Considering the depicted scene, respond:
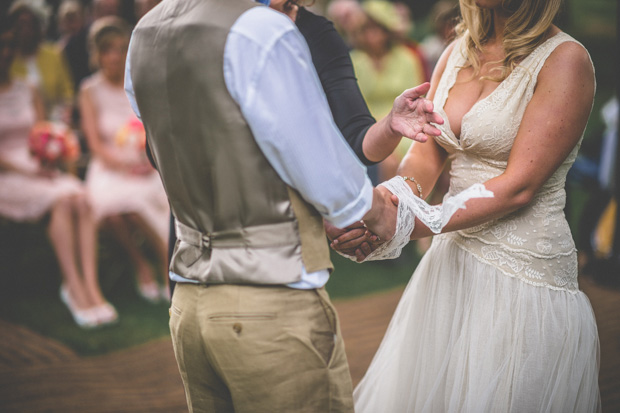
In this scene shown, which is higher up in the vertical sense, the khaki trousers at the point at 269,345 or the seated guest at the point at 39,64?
the khaki trousers at the point at 269,345

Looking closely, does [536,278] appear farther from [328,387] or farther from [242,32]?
[242,32]

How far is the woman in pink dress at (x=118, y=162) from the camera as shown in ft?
17.5

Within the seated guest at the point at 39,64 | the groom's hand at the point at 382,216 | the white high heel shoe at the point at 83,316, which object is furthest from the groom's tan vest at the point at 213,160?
the seated guest at the point at 39,64

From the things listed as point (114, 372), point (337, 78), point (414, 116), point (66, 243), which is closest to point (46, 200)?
point (66, 243)

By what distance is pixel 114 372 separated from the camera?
13.3 feet

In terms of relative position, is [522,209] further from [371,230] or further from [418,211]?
[371,230]

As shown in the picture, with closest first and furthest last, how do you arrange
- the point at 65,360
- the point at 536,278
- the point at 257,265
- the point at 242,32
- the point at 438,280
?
the point at 242,32 → the point at 257,265 → the point at 536,278 → the point at 438,280 → the point at 65,360

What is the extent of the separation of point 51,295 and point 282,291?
457 cm

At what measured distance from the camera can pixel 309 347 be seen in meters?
1.61

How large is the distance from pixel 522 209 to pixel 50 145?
13.9ft

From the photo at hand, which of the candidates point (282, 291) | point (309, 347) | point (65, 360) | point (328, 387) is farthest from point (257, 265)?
point (65, 360)

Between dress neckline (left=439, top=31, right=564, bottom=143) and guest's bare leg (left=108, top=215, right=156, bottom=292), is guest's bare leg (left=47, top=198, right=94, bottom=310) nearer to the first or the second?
guest's bare leg (left=108, top=215, right=156, bottom=292)

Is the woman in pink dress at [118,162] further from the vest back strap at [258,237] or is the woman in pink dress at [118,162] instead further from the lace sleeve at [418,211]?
the vest back strap at [258,237]

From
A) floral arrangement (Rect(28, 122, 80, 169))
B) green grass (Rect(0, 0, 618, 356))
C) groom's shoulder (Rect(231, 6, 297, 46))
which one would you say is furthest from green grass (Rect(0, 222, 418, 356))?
groom's shoulder (Rect(231, 6, 297, 46))
